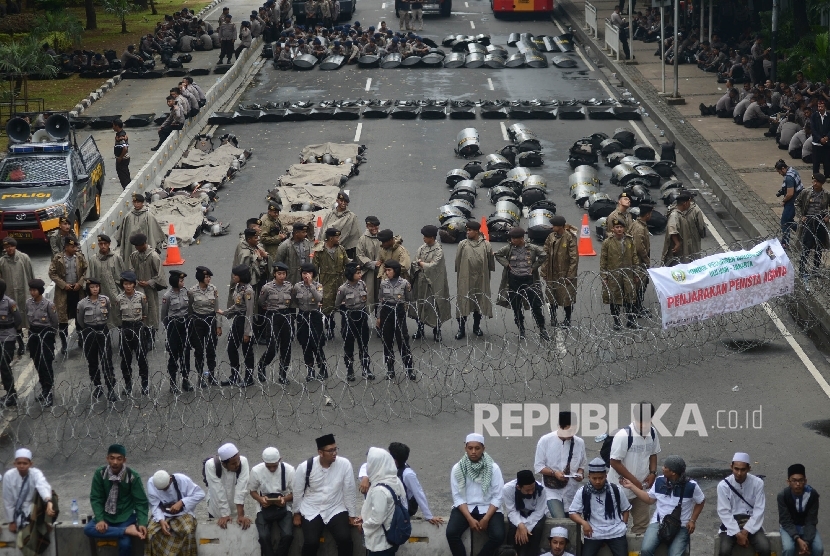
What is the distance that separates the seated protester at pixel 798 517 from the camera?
1134cm

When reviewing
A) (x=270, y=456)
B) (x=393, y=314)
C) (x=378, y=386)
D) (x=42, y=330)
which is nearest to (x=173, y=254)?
(x=42, y=330)

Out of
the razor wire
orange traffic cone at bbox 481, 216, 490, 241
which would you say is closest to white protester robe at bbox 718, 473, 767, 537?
the razor wire

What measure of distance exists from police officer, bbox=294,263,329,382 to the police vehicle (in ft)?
27.3

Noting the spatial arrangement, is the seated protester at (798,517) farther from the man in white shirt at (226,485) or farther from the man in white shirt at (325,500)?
the man in white shirt at (226,485)

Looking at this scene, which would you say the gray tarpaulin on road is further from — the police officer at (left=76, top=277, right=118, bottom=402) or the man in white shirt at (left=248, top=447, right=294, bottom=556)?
the man in white shirt at (left=248, top=447, right=294, bottom=556)

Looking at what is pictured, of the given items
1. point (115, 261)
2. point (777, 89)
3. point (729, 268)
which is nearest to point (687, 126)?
point (777, 89)

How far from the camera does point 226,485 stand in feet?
39.7

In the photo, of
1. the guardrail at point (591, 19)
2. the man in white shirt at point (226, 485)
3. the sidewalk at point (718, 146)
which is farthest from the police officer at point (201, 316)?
the guardrail at point (591, 19)

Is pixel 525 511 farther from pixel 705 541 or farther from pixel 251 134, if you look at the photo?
pixel 251 134

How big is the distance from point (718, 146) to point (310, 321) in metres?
15.7

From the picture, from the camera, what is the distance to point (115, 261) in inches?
717

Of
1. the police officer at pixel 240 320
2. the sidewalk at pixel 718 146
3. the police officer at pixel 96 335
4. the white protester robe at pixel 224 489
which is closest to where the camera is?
the white protester robe at pixel 224 489

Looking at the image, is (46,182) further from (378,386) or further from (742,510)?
(742,510)

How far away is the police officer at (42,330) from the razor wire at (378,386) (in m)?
0.29
